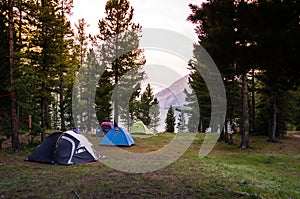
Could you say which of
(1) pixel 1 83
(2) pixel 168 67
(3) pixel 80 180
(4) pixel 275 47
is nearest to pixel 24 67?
(1) pixel 1 83

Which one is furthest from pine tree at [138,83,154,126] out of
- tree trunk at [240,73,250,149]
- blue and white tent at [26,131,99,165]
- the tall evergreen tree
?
blue and white tent at [26,131,99,165]

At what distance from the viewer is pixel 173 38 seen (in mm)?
17016

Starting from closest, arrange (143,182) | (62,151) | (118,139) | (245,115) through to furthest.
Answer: (143,182) < (62,151) < (245,115) < (118,139)

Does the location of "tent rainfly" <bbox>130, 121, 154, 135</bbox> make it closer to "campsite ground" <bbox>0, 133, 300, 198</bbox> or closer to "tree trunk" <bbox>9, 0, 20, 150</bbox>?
"tree trunk" <bbox>9, 0, 20, 150</bbox>

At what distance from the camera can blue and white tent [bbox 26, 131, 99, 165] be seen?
36.3 feet

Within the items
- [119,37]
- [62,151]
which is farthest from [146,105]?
[62,151]

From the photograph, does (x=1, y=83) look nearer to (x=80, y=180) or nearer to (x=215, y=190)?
(x=80, y=180)

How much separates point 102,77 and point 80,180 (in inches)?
745

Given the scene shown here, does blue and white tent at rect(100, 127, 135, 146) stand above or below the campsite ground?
above

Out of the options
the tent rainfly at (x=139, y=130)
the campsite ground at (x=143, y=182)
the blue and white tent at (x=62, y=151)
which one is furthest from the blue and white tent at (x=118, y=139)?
the tent rainfly at (x=139, y=130)

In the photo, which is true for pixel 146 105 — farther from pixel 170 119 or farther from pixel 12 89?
pixel 12 89

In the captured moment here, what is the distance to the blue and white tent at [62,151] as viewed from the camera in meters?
11.1

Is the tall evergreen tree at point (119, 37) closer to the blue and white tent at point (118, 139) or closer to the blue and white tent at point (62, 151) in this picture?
the blue and white tent at point (118, 139)

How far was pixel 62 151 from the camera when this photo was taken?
11258 mm
